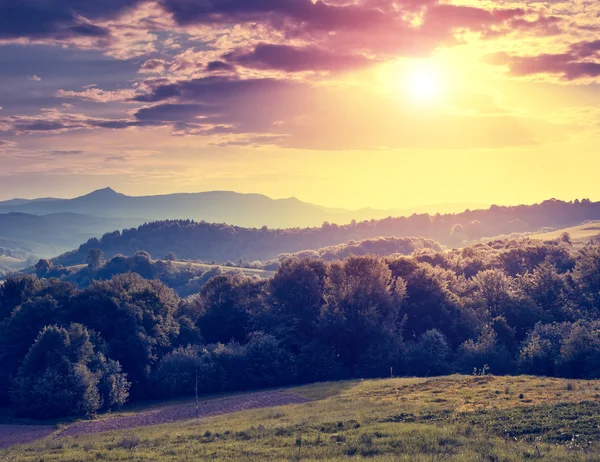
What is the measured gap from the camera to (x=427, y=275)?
→ 83.1 meters

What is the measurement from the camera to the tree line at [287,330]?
57.3 meters

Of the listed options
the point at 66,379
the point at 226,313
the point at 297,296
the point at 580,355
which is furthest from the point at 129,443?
the point at 226,313

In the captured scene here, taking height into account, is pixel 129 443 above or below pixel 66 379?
above

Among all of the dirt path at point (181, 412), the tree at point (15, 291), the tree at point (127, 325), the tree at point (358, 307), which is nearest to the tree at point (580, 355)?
the tree at point (358, 307)

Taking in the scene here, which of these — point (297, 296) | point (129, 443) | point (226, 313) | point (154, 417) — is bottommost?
point (154, 417)

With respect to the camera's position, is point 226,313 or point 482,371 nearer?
point 482,371

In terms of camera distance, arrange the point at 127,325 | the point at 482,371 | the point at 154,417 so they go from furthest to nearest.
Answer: the point at 127,325
the point at 482,371
the point at 154,417

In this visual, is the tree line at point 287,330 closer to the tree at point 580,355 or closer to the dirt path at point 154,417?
the tree at point 580,355

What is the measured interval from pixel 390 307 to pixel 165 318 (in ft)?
92.9

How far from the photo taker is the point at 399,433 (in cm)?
2803

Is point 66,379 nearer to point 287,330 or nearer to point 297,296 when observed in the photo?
point 287,330

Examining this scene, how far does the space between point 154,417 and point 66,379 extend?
447 inches

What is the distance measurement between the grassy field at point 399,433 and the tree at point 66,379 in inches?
666

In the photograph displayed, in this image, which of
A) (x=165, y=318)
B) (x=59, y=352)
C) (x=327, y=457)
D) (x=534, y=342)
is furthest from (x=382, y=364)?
(x=327, y=457)
